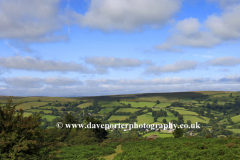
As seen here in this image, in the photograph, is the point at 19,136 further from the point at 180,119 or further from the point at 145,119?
the point at 180,119

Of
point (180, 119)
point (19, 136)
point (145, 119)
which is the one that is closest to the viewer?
point (19, 136)

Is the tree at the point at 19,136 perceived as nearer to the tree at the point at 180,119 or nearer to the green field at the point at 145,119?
the green field at the point at 145,119

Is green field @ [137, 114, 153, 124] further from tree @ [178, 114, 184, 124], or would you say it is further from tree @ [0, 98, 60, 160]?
tree @ [0, 98, 60, 160]

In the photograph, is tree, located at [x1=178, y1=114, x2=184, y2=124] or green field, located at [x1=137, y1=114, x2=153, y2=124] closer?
green field, located at [x1=137, y1=114, x2=153, y2=124]

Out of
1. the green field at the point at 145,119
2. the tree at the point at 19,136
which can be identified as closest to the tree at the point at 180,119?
the green field at the point at 145,119

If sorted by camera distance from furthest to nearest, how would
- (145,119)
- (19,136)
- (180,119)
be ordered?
(180,119)
(145,119)
(19,136)

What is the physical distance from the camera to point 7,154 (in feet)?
44.2

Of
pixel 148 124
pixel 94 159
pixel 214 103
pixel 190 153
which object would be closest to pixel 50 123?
pixel 148 124

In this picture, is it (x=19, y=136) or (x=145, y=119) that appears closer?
(x=19, y=136)

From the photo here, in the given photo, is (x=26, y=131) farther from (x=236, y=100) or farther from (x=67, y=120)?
(x=236, y=100)

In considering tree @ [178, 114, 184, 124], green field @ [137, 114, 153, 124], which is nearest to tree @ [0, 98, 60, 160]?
green field @ [137, 114, 153, 124]

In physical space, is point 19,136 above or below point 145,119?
above

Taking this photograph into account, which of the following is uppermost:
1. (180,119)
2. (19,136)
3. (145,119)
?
(19,136)

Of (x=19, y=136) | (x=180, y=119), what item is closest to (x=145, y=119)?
(x=180, y=119)
